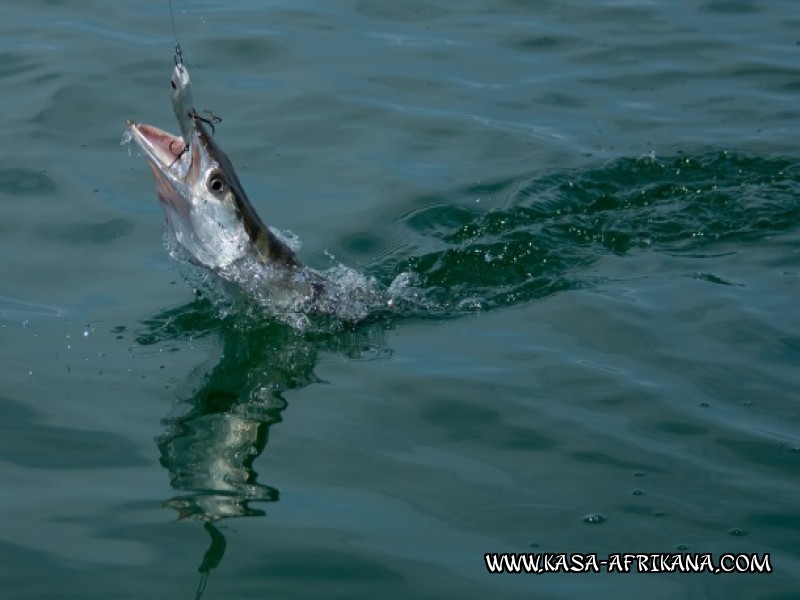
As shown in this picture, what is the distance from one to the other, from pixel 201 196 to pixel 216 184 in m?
0.09

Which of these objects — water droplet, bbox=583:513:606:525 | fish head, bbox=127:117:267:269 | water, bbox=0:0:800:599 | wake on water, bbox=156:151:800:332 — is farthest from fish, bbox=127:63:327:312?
water droplet, bbox=583:513:606:525

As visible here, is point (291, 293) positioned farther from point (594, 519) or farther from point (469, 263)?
point (594, 519)

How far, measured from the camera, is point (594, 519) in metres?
5.38

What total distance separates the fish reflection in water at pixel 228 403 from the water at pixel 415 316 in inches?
0.7

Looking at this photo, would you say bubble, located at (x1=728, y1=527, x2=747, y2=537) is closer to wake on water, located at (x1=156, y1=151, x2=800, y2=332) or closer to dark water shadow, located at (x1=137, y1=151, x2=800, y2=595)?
dark water shadow, located at (x1=137, y1=151, x2=800, y2=595)

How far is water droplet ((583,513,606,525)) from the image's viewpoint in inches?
211

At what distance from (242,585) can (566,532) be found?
1.21 meters

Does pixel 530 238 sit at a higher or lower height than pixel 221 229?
lower

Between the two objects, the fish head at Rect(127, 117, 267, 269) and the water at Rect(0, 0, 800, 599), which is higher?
the fish head at Rect(127, 117, 267, 269)

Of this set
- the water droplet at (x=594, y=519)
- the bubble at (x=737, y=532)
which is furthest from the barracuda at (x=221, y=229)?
the bubble at (x=737, y=532)

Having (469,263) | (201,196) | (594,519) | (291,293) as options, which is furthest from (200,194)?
(594,519)

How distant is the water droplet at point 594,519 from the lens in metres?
5.37

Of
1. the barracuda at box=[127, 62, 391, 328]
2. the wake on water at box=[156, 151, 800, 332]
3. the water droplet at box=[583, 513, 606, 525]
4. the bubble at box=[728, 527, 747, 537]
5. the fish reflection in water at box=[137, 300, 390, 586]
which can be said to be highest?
the barracuda at box=[127, 62, 391, 328]

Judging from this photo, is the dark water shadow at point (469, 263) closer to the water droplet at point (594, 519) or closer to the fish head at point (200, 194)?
the fish head at point (200, 194)
